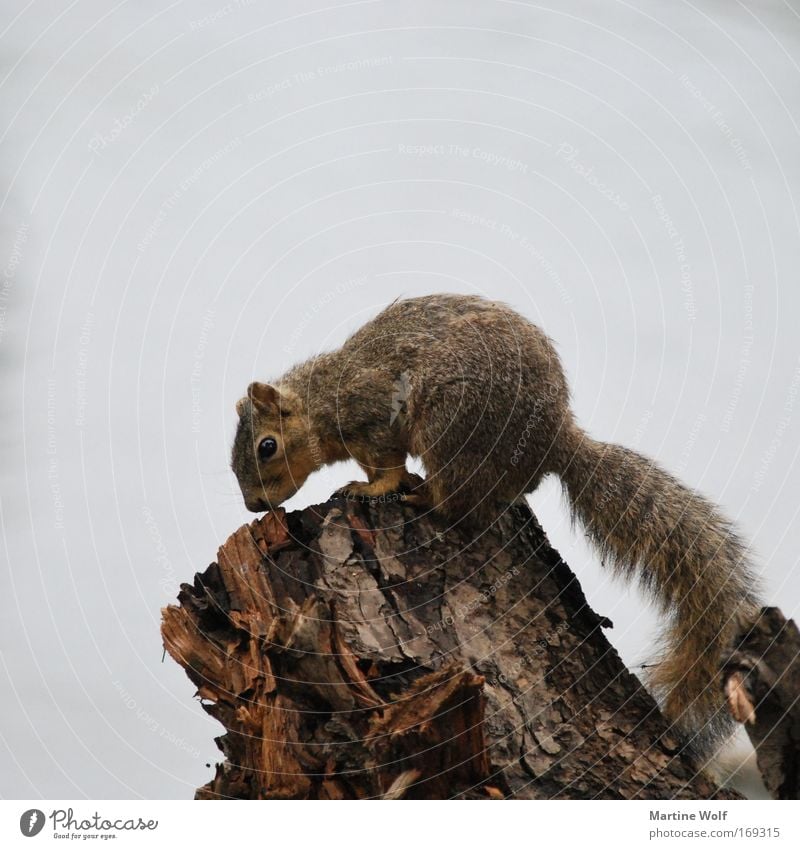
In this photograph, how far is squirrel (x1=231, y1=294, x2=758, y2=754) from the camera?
2.98m

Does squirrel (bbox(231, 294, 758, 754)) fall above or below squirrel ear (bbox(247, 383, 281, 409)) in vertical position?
below

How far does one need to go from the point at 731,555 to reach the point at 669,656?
0.39 metres

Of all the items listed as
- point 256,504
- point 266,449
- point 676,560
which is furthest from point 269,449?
point 676,560

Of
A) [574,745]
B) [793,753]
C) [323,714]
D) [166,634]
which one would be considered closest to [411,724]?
[323,714]

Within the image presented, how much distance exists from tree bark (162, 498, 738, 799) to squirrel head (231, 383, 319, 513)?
0.28m

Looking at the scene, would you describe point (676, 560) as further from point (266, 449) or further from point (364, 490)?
point (266, 449)

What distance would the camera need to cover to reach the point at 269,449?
3453 millimetres

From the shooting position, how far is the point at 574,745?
9.18 ft

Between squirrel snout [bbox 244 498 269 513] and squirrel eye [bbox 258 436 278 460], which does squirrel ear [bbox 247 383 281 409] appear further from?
squirrel snout [bbox 244 498 269 513]

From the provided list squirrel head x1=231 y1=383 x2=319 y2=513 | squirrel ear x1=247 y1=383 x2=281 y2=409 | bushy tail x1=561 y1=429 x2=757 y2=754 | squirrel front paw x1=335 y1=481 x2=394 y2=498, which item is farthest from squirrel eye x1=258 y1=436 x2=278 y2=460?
bushy tail x1=561 y1=429 x2=757 y2=754

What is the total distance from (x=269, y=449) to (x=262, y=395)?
0.70 ft

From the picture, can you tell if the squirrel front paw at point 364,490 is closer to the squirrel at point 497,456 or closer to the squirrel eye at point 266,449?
the squirrel at point 497,456
